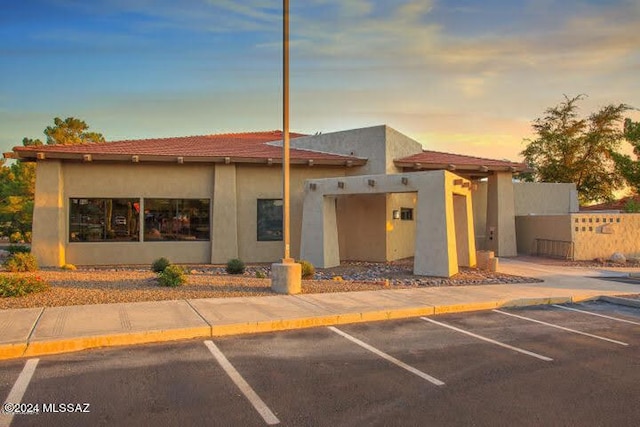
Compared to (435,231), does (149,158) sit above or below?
above

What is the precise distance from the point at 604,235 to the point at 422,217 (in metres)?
11.6

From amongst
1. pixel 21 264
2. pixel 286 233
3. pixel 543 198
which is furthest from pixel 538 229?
pixel 21 264

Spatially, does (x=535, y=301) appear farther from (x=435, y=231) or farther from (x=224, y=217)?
(x=224, y=217)

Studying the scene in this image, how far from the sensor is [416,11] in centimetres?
1544

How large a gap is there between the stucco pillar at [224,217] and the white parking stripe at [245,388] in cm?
1237

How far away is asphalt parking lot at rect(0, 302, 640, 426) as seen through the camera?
4969 mm

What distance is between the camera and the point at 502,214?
24.3 meters

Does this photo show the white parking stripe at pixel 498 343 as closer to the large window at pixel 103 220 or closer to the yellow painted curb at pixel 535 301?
the yellow painted curb at pixel 535 301

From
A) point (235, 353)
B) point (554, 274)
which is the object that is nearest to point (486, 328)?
point (235, 353)

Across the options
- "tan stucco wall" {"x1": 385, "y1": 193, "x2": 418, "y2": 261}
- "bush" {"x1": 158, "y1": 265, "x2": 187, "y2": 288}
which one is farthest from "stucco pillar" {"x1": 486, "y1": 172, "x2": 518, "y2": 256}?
"bush" {"x1": 158, "y1": 265, "x2": 187, "y2": 288}

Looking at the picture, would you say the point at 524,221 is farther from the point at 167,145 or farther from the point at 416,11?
the point at 167,145

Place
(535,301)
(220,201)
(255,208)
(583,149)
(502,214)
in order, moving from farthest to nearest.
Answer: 1. (583,149)
2. (502,214)
3. (255,208)
4. (220,201)
5. (535,301)

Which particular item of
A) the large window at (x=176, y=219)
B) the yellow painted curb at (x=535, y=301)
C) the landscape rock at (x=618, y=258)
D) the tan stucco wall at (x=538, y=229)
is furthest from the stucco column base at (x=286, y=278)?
the landscape rock at (x=618, y=258)

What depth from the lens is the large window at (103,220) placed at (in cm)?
1898
